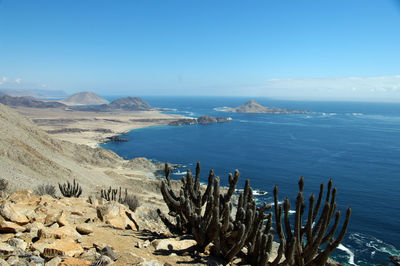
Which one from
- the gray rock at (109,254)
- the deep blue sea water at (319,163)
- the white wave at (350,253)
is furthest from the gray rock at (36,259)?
the white wave at (350,253)

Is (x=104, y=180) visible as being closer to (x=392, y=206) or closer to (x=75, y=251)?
(x=75, y=251)

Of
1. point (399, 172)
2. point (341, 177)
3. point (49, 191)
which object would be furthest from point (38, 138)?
point (399, 172)

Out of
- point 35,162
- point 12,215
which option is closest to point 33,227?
point 12,215

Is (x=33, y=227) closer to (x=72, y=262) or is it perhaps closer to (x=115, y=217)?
(x=72, y=262)

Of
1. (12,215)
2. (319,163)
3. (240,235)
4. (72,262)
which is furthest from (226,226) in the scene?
(319,163)

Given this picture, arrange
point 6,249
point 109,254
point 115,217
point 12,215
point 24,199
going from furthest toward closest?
point 24,199 < point 115,217 < point 12,215 < point 109,254 < point 6,249

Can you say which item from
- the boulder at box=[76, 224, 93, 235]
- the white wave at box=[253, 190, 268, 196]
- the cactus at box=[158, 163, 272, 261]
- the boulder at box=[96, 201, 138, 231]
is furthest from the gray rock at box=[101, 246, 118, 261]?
the white wave at box=[253, 190, 268, 196]

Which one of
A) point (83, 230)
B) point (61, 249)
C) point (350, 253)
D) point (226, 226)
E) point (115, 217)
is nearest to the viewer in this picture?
point (61, 249)

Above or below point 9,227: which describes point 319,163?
below

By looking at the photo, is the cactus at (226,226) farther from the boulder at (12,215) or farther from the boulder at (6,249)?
the boulder at (6,249)

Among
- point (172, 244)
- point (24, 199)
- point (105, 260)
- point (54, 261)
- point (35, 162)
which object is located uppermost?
point (54, 261)

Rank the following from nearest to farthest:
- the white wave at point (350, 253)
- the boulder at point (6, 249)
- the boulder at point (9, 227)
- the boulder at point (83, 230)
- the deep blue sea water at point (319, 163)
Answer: the boulder at point (6, 249)
the boulder at point (9, 227)
the boulder at point (83, 230)
the white wave at point (350, 253)
the deep blue sea water at point (319, 163)

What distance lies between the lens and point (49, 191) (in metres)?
17.9

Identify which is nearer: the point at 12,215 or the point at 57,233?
the point at 57,233
